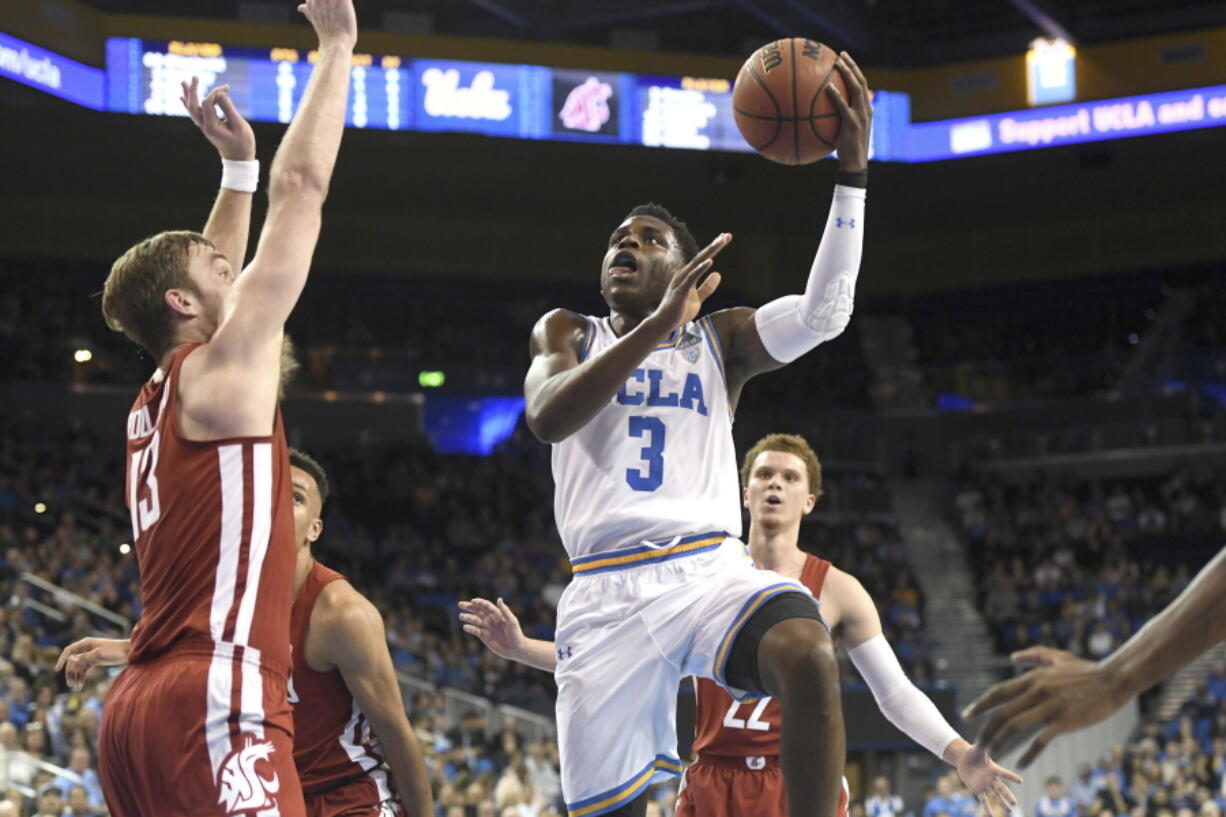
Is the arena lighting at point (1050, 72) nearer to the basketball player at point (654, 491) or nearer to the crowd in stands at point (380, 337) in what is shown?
the crowd in stands at point (380, 337)

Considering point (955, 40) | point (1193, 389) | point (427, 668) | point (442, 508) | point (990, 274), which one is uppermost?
point (955, 40)

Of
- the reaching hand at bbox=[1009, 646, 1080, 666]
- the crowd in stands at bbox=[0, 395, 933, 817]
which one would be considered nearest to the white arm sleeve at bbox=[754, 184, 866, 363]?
the reaching hand at bbox=[1009, 646, 1080, 666]

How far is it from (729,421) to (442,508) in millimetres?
18415

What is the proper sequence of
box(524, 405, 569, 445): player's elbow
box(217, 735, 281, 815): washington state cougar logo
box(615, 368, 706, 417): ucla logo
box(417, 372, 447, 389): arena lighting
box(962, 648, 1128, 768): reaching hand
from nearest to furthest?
box(962, 648, 1128, 768): reaching hand
box(217, 735, 281, 815): washington state cougar logo
box(524, 405, 569, 445): player's elbow
box(615, 368, 706, 417): ucla logo
box(417, 372, 447, 389): arena lighting

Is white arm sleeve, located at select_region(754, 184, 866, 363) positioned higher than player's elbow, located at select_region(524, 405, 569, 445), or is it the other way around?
white arm sleeve, located at select_region(754, 184, 866, 363)

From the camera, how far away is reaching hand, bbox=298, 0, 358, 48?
12.9ft

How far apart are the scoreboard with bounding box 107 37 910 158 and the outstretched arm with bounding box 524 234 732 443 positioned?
15941 mm

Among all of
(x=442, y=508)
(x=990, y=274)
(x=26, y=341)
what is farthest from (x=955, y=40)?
(x=26, y=341)

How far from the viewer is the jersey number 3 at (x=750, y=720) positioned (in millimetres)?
5926

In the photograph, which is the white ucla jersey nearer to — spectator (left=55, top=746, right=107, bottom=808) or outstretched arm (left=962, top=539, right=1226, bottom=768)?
outstretched arm (left=962, top=539, right=1226, bottom=768)

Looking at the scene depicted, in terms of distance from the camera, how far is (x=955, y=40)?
2473 cm

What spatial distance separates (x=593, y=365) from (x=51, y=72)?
1710cm

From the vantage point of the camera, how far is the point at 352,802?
471 centimetres

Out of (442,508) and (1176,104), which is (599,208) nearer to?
(442,508)
